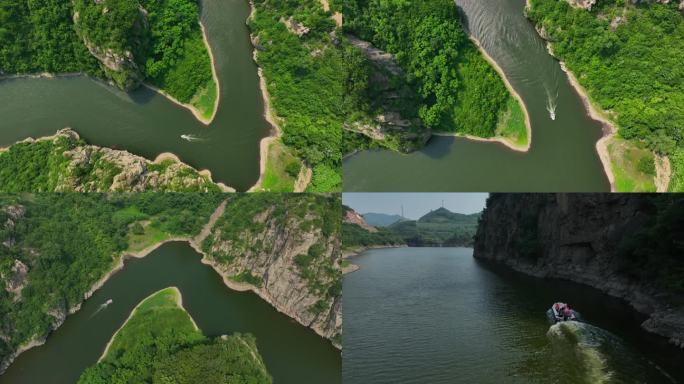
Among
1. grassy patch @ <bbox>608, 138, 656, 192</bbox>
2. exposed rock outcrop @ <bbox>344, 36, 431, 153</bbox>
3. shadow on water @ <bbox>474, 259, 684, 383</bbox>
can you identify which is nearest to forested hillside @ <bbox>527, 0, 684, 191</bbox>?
grassy patch @ <bbox>608, 138, 656, 192</bbox>

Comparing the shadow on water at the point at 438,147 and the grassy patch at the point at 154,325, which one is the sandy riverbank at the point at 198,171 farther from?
the shadow on water at the point at 438,147

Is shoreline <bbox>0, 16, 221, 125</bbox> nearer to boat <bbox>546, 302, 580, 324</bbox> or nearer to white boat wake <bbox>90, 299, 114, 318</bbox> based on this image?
white boat wake <bbox>90, 299, 114, 318</bbox>

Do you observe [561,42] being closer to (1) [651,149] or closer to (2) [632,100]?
(2) [632,100]

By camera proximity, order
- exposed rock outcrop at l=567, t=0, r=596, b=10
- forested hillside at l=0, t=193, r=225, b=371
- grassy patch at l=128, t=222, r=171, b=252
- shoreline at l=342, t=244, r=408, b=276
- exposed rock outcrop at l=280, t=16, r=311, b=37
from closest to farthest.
Result: exposed rock outcrop at l=280, t=16, r=311, b=37, forested hillside at l=0, t=193, r=225, b=371, exposed rock outcrop at l=567, t=0, r=596, b=10, grassy patch at l=128, t=222, r=171, b=252, shoreline at l=342, t=244, r=408, b=276

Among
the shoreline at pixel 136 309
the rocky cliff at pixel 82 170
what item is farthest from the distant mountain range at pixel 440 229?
the rocky cliff at pixel 82 170

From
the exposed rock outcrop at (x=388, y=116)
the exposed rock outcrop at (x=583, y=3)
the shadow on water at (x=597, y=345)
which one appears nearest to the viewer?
the shadow on water at (x=597, y=345)

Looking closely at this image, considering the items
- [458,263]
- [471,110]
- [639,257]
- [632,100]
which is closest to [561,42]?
[632,100]
